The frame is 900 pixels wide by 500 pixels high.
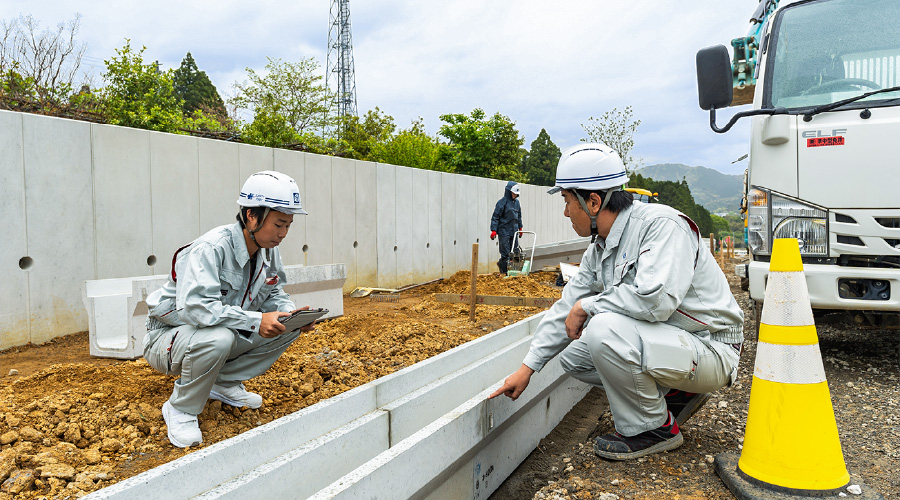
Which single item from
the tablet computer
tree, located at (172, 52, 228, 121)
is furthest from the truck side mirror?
tree, located at (172, 52, 228, 121)

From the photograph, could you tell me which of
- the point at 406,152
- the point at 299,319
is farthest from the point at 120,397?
the point at 406,152

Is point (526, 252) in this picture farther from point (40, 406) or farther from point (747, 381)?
point (40, 406)

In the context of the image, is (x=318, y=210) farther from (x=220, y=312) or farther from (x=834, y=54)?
(x=834, y=54)

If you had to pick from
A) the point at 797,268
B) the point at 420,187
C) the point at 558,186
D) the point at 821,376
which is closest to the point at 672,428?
the point at 821,376

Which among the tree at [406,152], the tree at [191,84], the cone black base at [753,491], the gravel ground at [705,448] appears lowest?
the gravel ground at [705,448]

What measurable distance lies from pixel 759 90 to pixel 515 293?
5.20 meters

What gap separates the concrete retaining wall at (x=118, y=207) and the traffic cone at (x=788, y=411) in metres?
5.52

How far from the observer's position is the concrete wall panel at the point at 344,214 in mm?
8938

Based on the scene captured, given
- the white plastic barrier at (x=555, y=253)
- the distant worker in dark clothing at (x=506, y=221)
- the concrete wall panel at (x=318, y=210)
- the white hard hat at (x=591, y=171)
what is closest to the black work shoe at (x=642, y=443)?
the white hard hat at (x=591, y=171)

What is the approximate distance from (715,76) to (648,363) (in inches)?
90.0

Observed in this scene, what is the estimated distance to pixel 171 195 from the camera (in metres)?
6.27

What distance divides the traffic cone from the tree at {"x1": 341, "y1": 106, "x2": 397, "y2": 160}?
80.1 feet

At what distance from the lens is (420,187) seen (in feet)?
37.3

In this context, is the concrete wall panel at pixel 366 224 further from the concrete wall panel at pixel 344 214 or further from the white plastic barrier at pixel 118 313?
the white plastic barrier at pixel 118 313
